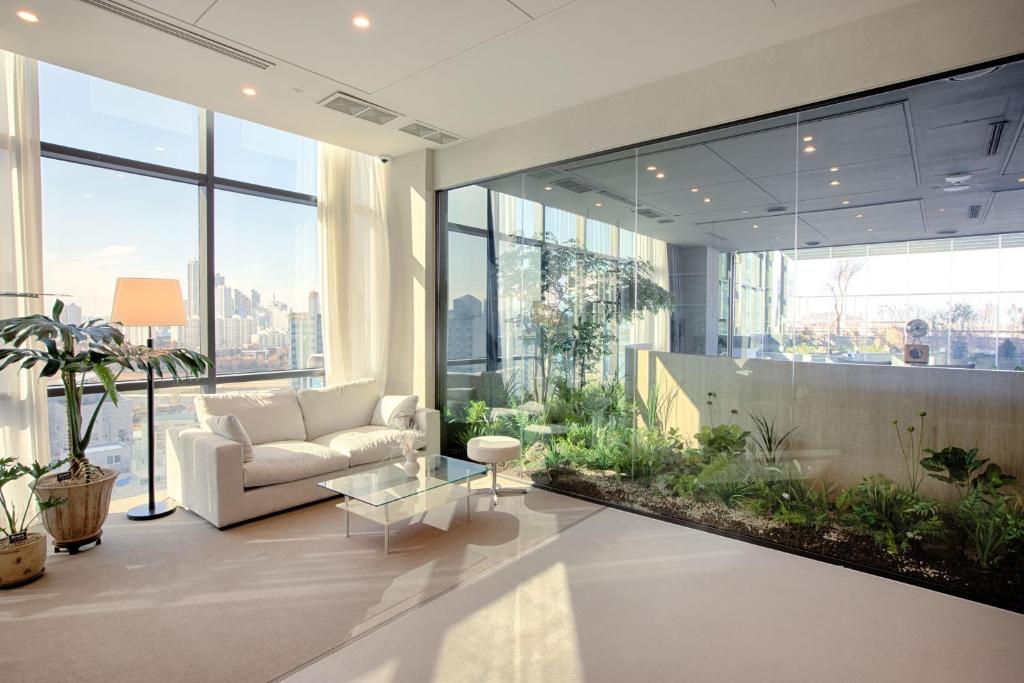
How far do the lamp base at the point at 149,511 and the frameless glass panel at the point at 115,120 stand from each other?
9.04 ft

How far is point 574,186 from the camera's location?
14.9ft

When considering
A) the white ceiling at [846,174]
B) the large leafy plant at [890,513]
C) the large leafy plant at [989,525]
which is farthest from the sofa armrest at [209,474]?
the large leafy plant at [989,525]

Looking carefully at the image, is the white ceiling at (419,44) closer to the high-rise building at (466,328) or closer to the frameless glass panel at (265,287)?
the frameless glass panel at (265,287)

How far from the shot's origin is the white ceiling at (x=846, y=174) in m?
2.81

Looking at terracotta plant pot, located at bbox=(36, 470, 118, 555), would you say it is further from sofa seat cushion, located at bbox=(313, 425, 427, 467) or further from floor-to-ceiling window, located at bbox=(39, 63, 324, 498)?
sofa seat cushion, located at bbox=(313, 425, 427, 467)

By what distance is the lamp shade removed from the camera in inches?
148

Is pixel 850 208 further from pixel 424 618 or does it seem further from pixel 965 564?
pixel 424 618

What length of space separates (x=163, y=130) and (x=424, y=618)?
4419 millimetres

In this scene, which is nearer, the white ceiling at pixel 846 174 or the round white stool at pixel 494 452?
the white ceiling at pixel 846 174

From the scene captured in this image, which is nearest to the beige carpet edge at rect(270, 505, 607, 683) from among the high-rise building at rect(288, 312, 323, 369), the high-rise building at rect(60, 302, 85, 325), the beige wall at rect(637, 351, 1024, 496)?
the beige wall at rect(637, 351, 1024, 496)

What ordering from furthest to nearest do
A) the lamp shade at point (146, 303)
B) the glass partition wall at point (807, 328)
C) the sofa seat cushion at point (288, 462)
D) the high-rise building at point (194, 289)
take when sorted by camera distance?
the high-rise building at point (194, 289)
the sofa seat cushion at point (288, 462)
the lamp shade at point (146, 303)
the glass partition wall at point (807, 328)

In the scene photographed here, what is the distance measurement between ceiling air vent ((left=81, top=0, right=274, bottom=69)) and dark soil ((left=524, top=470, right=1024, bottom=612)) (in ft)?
13.0

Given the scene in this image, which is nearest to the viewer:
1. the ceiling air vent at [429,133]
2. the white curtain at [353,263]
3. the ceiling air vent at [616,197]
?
the ceiling air vent at [616,197]

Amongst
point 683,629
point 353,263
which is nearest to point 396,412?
point 353,263
